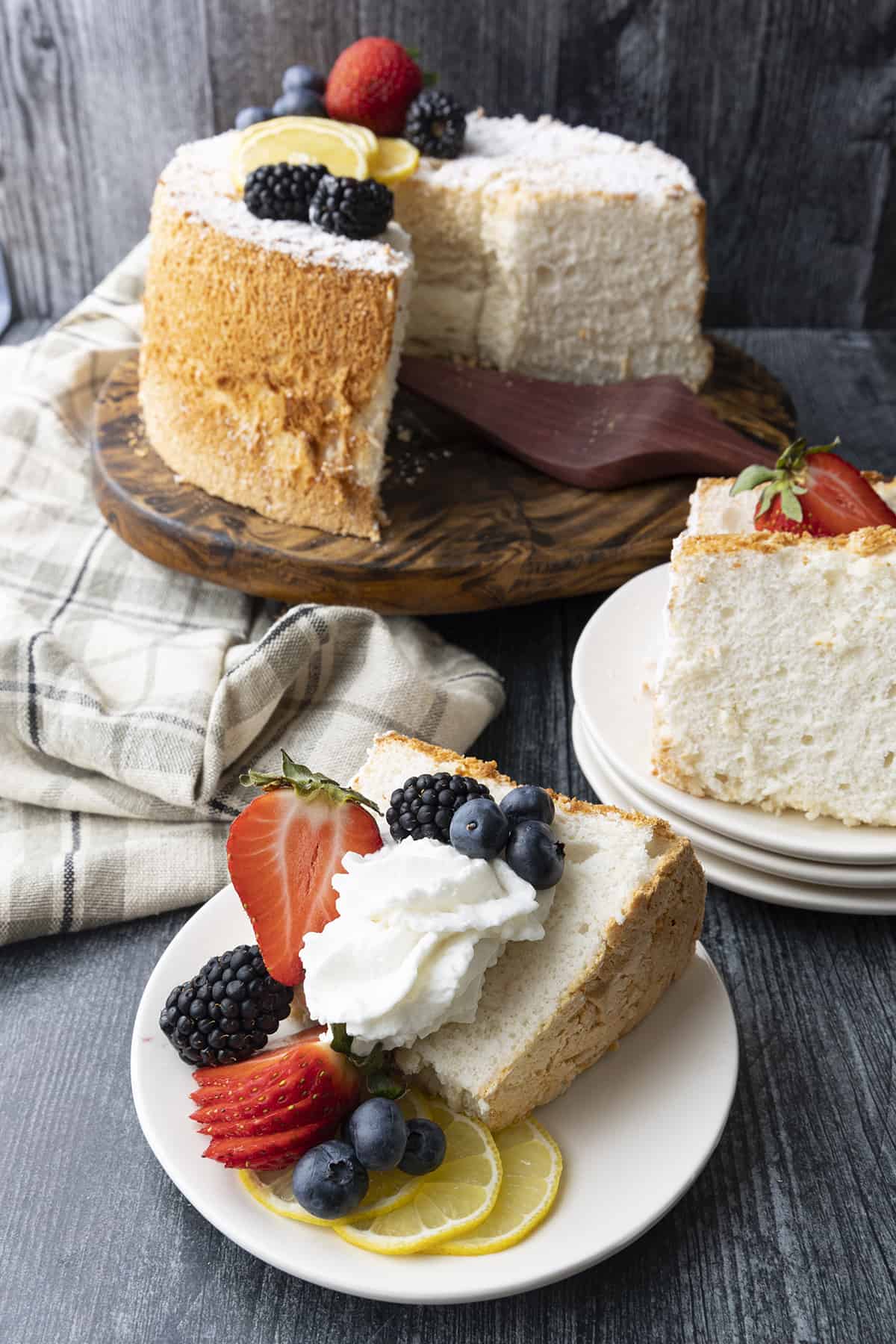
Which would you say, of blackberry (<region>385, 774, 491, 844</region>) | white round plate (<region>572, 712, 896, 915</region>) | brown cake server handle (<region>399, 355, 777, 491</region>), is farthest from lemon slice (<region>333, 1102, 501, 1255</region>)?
brown cake server handle (<region>399, 355, 777, 491</region>)

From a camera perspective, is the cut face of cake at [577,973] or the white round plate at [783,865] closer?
the cut face of cake at [577,973]

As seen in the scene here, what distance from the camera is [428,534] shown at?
2.86 meters

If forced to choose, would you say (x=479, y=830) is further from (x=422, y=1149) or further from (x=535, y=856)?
(x=422, y=1149)

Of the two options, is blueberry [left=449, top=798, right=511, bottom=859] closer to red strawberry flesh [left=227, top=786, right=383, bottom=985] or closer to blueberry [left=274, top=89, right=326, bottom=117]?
red strawberry flesh [left=227, top=786, right=383, bottom=985]

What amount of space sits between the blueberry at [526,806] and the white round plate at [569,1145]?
33 cm

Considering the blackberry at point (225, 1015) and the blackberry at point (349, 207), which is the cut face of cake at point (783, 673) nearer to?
the blackberry at point (225, 1015)

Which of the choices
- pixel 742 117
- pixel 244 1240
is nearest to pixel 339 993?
pixel 244 1240

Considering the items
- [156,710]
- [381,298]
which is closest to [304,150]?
[381,298]

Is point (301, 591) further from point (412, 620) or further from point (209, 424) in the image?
point (209, 424)

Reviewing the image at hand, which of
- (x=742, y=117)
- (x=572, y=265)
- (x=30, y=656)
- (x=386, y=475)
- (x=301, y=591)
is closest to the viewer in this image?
(x=30, y=656)

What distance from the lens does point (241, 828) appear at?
5.66 feet

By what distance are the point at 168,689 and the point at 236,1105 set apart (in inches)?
45.0

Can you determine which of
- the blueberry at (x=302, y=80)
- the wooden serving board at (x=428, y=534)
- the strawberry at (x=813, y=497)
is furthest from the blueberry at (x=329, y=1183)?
the blueberry at (x=302, y=80)

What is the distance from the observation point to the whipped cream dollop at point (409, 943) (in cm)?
162
